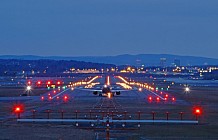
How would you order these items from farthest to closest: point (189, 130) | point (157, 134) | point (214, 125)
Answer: point (214, 125)
point (189, 130)
point (157, 134)

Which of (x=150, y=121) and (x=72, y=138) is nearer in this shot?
(x=72, y=138)

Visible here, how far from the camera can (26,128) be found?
45.3m

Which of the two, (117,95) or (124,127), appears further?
(117,95)

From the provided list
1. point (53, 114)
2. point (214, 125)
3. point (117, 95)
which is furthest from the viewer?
point (117, 95)

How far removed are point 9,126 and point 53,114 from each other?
12974mm

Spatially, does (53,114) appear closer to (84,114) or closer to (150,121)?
(84,114)

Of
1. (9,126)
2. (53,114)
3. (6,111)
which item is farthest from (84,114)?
(9,126)

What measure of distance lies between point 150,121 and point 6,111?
2025 cm

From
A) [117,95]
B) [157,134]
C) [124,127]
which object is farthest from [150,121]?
[117,95]

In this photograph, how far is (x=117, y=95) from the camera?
102m

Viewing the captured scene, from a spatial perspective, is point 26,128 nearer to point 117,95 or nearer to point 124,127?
point 124,127

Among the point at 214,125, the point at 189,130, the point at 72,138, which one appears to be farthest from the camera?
the point at 214,125

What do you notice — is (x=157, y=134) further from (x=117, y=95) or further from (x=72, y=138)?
(x=117, y=95)

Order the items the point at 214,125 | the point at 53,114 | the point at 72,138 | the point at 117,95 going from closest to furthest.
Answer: the point at 72,138 < the point at 214,125 < the point at 53,114 < the point at 117,95
